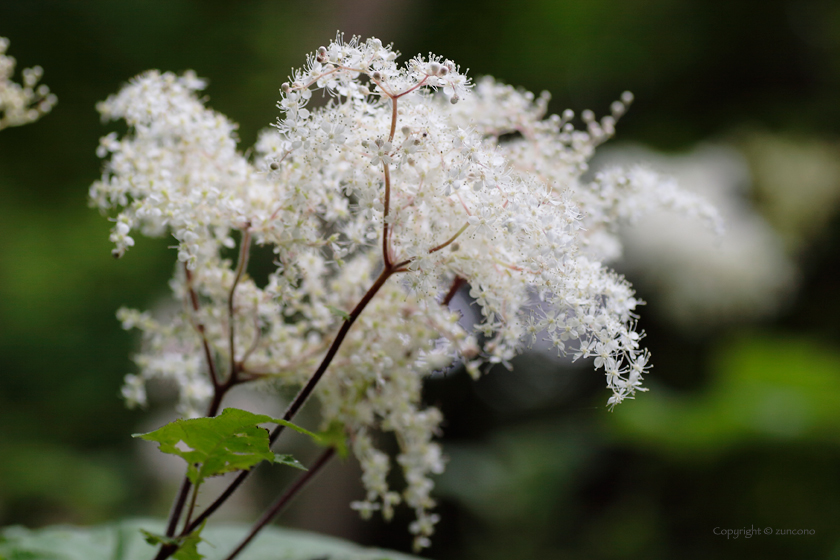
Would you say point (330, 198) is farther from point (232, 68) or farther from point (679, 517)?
point (232, 68)

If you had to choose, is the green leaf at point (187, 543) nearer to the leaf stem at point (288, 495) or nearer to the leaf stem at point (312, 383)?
the leaf stem at point (312, 383)

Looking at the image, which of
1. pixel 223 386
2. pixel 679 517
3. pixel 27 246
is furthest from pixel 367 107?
pixel 27 246

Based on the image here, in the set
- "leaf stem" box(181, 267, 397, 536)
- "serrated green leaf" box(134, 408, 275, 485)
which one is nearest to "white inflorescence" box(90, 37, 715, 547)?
"leaf stem" box(181, 267, 397, 536)

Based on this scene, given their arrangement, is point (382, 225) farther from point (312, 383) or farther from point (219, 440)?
point (219, 440)

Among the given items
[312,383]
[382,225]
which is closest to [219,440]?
[312,383]

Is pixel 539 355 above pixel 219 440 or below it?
above

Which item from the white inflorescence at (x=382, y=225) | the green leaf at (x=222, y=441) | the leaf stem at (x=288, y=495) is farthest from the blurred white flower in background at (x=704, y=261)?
the green leaf at (x=222, y=441)
